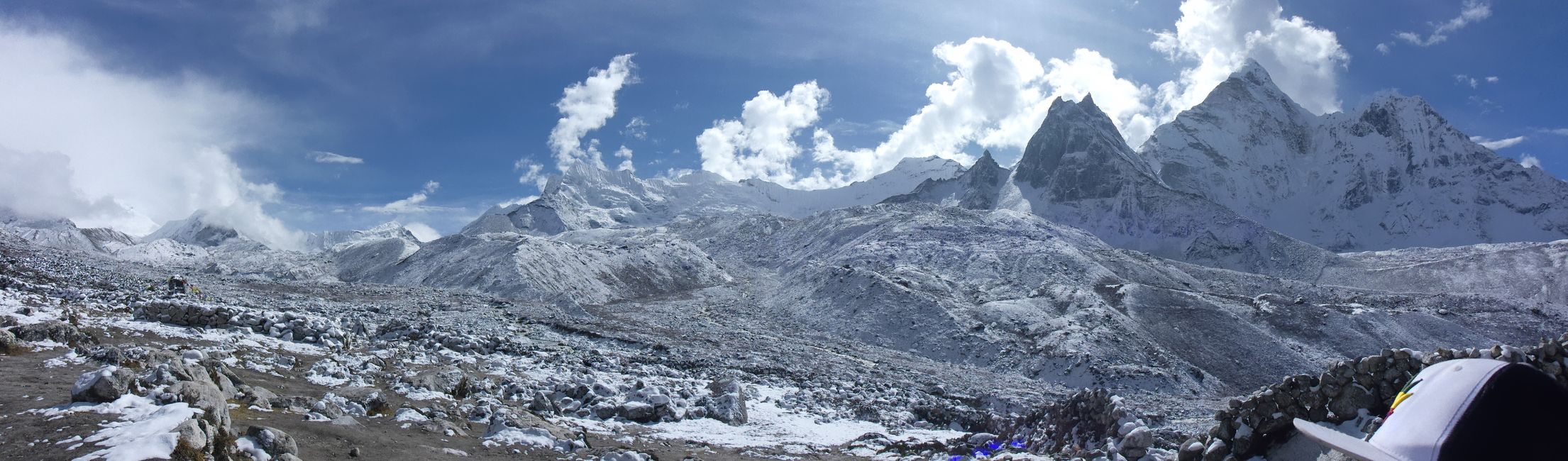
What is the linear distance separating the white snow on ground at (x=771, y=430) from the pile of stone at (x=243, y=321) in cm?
1295

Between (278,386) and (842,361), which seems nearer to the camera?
(278,386)

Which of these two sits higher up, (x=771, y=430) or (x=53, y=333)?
(x=53, y=333)

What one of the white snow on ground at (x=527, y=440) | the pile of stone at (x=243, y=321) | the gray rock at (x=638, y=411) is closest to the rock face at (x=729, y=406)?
the gray rock at (x=638, y=411)

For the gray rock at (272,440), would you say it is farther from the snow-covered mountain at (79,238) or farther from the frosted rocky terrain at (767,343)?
the snow-covered mountain at (79,238)

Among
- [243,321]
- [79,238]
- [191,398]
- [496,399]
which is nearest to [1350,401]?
[191,398]

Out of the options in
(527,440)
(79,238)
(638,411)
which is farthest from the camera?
(79,238)

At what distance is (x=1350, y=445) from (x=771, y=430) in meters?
17.1

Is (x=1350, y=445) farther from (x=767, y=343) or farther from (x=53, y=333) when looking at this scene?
(x=767, y=343)

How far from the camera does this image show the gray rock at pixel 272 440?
33.7ft

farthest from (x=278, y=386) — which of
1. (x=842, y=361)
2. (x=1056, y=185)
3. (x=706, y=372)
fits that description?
(x=1056, y=185)

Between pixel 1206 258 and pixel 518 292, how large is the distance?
12955 centimetres

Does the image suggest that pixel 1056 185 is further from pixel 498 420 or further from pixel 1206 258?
pixel 498 420

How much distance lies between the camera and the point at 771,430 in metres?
21.1

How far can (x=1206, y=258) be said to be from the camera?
466 ft
